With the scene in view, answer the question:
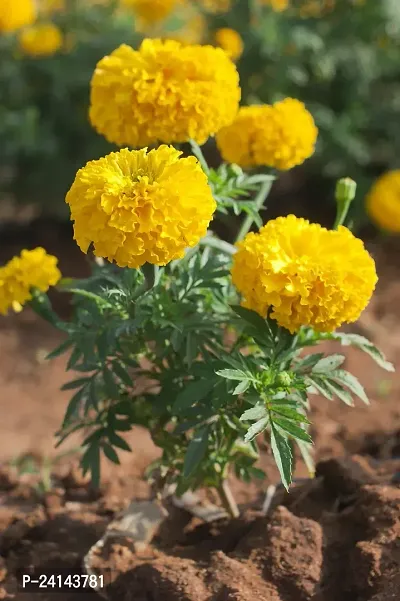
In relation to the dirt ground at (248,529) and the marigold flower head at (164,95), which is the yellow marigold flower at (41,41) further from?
the marigold flower head at (164,95)

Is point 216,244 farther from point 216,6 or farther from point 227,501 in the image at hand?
point 216,6

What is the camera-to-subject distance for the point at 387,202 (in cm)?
457

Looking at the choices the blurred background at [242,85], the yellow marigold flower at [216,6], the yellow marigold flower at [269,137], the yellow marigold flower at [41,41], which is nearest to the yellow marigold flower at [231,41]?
the blurred background at [242,85]

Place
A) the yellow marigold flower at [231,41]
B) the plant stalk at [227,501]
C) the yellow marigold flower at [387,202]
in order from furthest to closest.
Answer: the yellow marigold flower at [231,41] < the yellow marigold flower at [387,202] < the plant stalk at [227,501]

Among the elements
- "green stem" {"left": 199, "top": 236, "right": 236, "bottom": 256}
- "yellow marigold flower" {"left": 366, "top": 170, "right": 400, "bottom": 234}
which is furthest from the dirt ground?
"yellow marigold flower" {"left": 366, "top": 170, "right": 400, "bottom": 234}

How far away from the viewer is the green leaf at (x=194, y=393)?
1.90 m

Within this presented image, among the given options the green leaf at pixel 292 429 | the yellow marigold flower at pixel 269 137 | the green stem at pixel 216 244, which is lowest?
the green leaf at pixel 292 429

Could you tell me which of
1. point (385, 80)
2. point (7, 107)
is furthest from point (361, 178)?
point (7, 107)

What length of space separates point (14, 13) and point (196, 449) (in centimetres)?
321

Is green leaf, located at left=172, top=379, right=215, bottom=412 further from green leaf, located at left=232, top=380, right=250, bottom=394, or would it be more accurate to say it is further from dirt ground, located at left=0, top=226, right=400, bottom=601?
dirt ground, located at left=0, top=226, right=400, bottom=601

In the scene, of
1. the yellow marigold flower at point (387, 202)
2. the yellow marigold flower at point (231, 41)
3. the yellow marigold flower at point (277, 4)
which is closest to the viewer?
the yellow marigold flower at point (387, 202)

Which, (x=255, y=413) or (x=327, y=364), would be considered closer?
(x=255, y=413)

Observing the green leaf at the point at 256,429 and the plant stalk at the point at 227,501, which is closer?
the green leaf at the point at 256,429

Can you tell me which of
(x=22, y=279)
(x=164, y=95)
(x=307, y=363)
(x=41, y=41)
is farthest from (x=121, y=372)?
(x=41, y=41)
